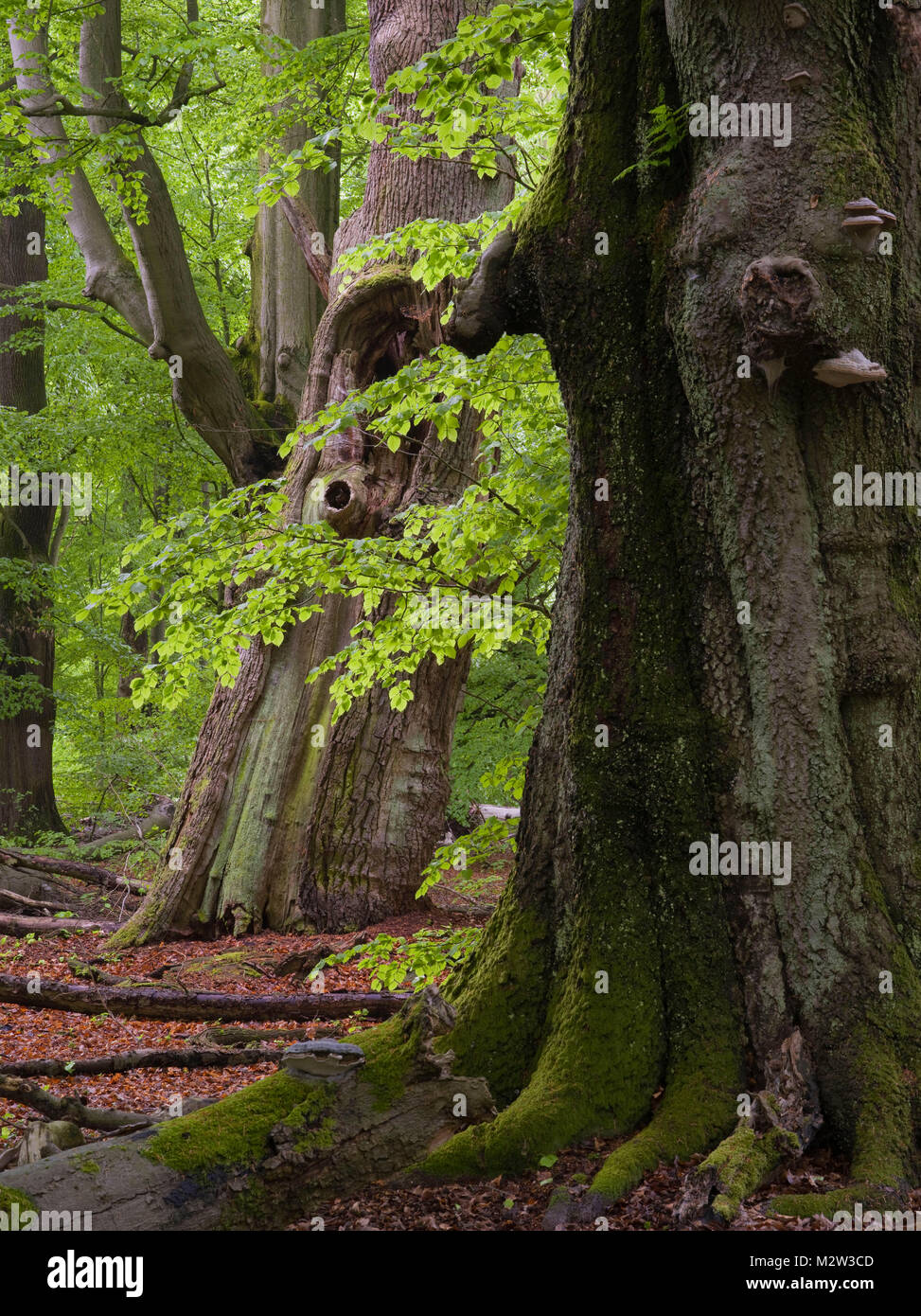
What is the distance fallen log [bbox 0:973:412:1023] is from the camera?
609 centimetres

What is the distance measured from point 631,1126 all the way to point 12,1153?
1.94 meters

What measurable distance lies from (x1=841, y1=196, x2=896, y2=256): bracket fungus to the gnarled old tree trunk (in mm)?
5689

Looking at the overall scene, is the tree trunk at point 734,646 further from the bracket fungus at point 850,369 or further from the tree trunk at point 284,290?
the tree trunk at point 284,290

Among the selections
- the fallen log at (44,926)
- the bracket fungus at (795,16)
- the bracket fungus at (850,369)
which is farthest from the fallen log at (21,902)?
the bracket fungus at (795,16)

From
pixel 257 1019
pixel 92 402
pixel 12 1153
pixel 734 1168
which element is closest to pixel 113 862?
pixel 92 402

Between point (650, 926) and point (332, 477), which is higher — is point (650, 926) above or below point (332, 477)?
below

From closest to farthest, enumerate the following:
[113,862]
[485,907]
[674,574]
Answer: [674,574] < [485,907] < [113,862]

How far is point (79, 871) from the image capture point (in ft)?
37.0

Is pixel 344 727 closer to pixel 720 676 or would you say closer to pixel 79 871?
pixel 79 871

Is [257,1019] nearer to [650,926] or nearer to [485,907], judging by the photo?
[650,926]

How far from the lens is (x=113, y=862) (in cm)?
1349

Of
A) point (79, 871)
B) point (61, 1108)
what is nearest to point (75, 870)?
point (79, 871)

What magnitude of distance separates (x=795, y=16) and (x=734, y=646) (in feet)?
6.85

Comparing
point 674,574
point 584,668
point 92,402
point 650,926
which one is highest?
point 92,402
